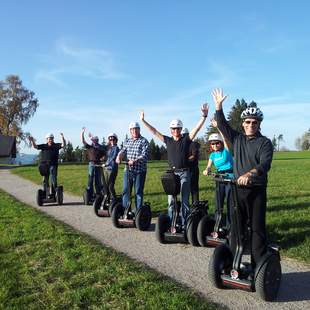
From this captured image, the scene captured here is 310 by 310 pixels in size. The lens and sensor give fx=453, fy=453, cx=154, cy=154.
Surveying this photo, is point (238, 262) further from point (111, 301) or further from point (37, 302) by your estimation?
point (37, 302)

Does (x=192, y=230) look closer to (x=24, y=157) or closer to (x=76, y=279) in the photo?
(x=76, y=279)

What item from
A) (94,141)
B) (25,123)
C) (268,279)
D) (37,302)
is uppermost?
(25,123)

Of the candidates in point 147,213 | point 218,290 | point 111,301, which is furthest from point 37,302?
point 147,213

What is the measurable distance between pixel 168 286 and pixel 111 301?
0.73 metres

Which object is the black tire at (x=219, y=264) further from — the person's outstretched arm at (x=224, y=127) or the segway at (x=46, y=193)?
the segway at (x=46, y=193)

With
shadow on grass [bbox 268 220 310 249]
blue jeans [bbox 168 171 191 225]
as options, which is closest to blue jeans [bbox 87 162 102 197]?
blue jeans [bbox 168 171 191 225]

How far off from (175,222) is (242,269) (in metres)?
2.44

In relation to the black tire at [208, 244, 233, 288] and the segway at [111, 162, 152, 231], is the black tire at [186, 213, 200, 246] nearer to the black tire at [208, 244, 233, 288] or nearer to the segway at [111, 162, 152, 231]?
the segway at [111, 162, 152, 231]

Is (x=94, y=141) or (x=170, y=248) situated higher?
(x=94, y=141)

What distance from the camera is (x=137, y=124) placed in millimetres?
8844

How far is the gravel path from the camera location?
479 centimetres

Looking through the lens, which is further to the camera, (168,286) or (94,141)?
(94,141)

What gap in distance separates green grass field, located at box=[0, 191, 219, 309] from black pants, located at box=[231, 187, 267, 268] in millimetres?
832

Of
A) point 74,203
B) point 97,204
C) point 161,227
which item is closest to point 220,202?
point 161,227
